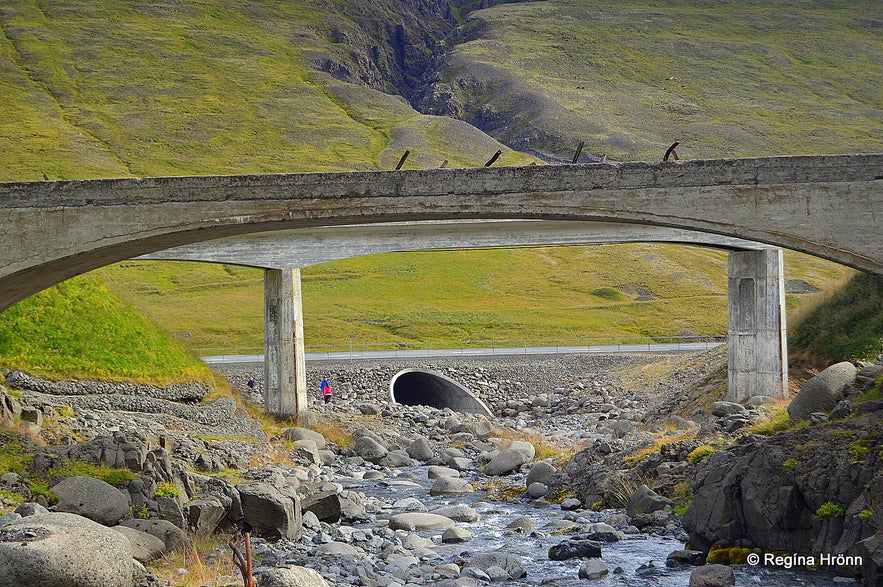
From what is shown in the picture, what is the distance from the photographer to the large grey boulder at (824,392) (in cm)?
2200

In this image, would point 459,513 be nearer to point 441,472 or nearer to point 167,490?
point 441,472

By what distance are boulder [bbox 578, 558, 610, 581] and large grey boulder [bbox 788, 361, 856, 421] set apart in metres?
7.55

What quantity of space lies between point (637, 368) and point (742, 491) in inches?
1521

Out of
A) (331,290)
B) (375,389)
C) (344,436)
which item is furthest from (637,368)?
(331,290)

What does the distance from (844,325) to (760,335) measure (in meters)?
3.78

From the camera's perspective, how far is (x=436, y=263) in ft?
353

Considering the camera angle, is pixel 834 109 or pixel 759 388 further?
pixel 834 109

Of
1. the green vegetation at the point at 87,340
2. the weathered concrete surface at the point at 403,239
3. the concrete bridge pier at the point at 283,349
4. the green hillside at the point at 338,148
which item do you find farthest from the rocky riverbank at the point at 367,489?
the weathered concrete surface at the point at 403,239

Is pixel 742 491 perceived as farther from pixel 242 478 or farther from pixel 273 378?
pixel 273 378

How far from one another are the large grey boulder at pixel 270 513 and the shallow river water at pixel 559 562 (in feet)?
9.32

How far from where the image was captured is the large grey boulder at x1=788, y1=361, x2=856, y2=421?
22000 mm

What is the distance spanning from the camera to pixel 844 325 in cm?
3766

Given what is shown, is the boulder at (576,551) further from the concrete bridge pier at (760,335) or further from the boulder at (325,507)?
the concrete bridge pier at (760,335)

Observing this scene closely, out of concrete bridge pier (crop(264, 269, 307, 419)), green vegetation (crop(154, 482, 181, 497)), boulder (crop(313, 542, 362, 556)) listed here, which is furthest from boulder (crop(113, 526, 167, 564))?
concrete bridge pier (crop(264, 269, 307, 419))
